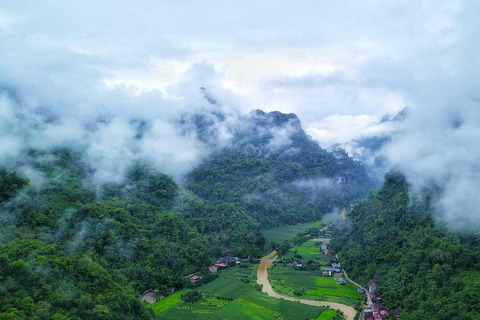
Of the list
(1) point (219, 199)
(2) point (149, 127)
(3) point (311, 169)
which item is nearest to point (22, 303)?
(1) point (219, 199)

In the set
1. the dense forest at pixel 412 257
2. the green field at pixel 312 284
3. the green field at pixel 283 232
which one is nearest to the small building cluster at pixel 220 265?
the green field at pixel 312 284

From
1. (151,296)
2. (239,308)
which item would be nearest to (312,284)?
(239,308)

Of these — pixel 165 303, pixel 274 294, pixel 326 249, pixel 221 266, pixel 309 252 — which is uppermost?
pixel 165 303

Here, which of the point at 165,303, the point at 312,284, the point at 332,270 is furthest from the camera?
the point at 332,270

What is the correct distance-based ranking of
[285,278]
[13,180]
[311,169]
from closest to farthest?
1. [13,180]
2. [285,278]
3. [311,169]

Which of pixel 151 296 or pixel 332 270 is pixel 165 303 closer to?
pixel 151 296

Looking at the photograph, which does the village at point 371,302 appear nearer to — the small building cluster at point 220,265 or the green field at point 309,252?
the green field at point 309,252

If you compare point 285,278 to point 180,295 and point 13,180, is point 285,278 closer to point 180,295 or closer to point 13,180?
point 180,295
